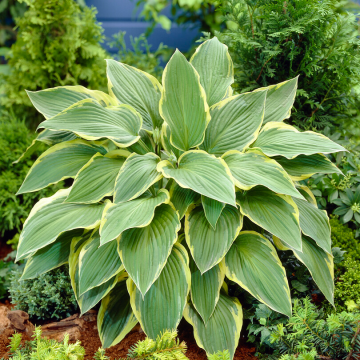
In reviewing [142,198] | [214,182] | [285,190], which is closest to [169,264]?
[142,198]

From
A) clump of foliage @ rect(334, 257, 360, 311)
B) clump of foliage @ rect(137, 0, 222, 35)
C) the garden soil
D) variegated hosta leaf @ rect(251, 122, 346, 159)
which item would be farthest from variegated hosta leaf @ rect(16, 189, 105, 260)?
clump of foliage @ rect(137, 0, 222, 35)

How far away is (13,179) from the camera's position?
2.84 m

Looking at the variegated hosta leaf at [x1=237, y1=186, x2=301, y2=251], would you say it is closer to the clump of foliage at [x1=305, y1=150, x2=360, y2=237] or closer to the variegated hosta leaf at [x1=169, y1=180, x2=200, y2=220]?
the variegated hosta leaf at [x1=169, y1=180, x2=200, y2=220]

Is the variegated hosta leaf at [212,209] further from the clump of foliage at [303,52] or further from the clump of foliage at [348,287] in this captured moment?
the clump of foliage at [303,52]

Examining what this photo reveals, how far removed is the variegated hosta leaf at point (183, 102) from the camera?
5.59 ft

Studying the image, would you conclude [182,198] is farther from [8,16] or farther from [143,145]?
[8,16]

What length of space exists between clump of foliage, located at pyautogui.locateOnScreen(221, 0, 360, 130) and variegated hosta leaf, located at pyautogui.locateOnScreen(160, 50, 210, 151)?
669 millimetres

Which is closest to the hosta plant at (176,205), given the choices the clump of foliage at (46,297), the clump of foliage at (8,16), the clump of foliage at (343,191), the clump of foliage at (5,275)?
the clump of foliage at (46,297)

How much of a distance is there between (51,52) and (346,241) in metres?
2.79

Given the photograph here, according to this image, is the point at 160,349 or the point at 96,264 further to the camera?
the point at 96,264

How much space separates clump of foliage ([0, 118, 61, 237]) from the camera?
109 inches

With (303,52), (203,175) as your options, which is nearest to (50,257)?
(203,175)

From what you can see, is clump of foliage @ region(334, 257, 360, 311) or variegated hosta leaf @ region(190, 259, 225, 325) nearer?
variegated hosta leaf @ region(190, 259, 225, 325)

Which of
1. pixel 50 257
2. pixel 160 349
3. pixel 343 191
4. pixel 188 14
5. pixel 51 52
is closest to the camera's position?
pixel 160 349
